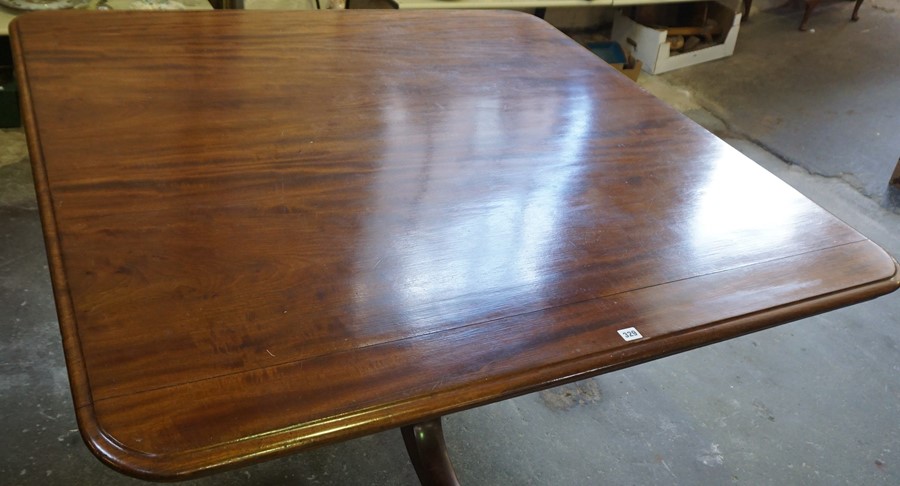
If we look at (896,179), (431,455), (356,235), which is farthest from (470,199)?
(896,179)

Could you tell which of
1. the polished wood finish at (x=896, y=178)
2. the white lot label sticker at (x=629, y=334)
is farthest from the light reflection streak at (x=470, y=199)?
the polished wood finish at (x=896, y=178)

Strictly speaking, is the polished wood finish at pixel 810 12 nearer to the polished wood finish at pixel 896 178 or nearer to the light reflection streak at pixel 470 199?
the polished wood finish at pixel 896 178

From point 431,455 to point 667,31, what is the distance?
101 inches

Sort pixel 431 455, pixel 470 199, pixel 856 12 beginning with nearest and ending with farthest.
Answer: pixel 470 199
pixel 431 455
pixel 856 12

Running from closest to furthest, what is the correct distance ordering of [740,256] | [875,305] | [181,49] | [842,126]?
[740,256], [181,49], [875,305], [842,126]

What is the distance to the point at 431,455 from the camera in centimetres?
115

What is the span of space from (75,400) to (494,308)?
42 centimetres

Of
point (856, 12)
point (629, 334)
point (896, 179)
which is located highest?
point (629, 334)

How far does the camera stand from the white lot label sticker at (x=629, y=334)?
2.59ft

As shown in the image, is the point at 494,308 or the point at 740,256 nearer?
the point at 494,308

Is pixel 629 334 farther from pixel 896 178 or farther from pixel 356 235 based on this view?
pixel 896 178

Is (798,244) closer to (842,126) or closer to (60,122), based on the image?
(60,122)

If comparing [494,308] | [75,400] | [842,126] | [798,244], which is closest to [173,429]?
[75,400]

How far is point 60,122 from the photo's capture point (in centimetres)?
101
